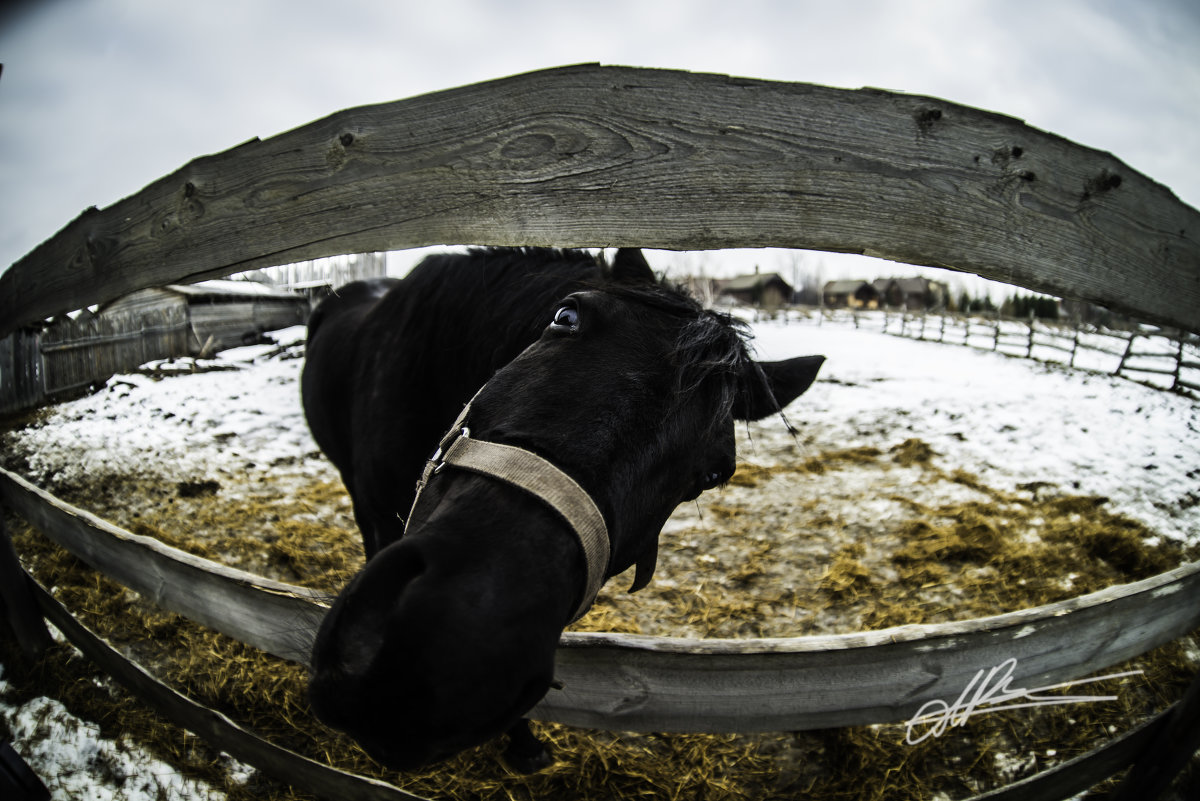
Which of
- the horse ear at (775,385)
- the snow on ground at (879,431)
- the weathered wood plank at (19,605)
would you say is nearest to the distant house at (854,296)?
the snow on ground at (879,431)

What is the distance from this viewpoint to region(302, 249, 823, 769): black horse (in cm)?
81

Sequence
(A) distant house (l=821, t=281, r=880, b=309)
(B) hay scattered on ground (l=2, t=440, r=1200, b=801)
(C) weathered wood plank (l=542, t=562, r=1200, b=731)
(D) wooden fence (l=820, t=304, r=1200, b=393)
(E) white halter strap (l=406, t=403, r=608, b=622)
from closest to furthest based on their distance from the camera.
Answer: (E) white halter strap (l=406, t=403, r=608, b=622) → (C) weathered wood plank (l=542, t=562, r=1200, b=731) → (B) hay scattered on ground (l=2, t=440, r=1200, b=801) → (D) wooden fence (l=820, t=304, r=1200, b=393) → (A) distant house (l=821, t=281, r=880, b=309)

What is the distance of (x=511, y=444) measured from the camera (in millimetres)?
1073

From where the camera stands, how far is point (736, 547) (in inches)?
172

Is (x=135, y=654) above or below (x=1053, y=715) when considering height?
above

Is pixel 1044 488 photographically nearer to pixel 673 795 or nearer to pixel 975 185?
pixel 673 795

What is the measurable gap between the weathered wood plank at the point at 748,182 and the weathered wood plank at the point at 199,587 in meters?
1.27

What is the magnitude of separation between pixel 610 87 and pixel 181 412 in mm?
9526

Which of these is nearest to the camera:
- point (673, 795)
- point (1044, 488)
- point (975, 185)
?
point (975, 185)

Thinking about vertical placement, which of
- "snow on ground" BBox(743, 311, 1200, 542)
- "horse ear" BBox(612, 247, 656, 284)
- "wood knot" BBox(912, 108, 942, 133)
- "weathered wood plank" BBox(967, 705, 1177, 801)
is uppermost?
"wood knot" BBox(912, 108, 942, 133)

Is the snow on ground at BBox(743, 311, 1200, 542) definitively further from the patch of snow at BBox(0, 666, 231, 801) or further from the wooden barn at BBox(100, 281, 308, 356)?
the wooden barn at BBox(100, 281, 308, 356)

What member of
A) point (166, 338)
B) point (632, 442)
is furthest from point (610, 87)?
point (166, 338)

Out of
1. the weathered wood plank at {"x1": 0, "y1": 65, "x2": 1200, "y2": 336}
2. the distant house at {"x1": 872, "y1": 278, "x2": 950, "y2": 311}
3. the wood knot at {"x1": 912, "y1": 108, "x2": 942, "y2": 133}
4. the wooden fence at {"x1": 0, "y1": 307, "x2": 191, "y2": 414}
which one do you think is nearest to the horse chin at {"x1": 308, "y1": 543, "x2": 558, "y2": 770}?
the weathered wood plank at {"x1": 0, "y1": 65, "x2": 1200, "y2": 336}

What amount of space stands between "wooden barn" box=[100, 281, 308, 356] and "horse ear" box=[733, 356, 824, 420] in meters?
15.3
